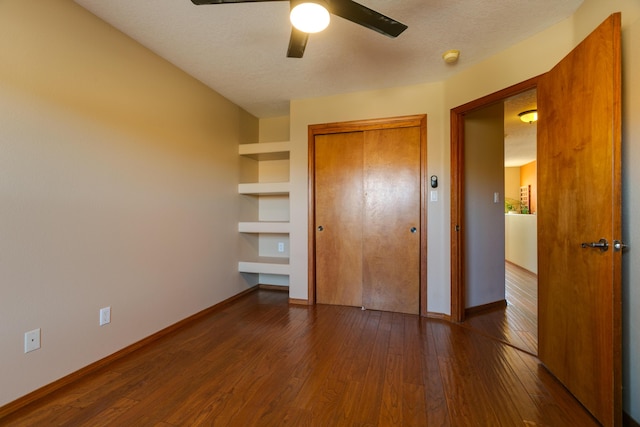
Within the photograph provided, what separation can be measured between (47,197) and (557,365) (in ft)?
10.7

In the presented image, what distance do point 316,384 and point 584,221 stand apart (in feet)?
5.89

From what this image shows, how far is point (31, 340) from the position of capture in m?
1.53

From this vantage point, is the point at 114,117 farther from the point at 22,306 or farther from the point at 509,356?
the point at 509,356

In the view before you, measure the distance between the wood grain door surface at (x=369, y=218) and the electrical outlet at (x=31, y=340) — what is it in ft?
7.52

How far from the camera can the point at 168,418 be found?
142 cm

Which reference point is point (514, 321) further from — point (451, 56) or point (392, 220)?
point (451, 56)

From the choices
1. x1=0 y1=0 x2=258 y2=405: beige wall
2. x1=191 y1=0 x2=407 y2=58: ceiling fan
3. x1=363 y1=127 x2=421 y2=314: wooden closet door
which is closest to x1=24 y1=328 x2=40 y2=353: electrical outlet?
x1=0 y1=0 x2=258 y2=405: beige wall

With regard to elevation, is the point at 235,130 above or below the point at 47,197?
above

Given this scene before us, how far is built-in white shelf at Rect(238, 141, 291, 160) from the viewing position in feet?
10.9

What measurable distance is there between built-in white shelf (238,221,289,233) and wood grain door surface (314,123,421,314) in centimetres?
42

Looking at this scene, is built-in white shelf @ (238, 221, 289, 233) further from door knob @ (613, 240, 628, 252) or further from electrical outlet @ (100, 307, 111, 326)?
door knob @ (613, 240, 628, 252)

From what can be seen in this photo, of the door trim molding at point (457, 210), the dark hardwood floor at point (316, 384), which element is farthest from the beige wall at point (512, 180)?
the dark hardwood floor at point (316, 384)

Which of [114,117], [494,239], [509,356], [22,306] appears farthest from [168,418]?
[494,239]

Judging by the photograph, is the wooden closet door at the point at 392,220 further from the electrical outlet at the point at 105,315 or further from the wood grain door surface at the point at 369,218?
the electrical outlet at the point at 105,315
